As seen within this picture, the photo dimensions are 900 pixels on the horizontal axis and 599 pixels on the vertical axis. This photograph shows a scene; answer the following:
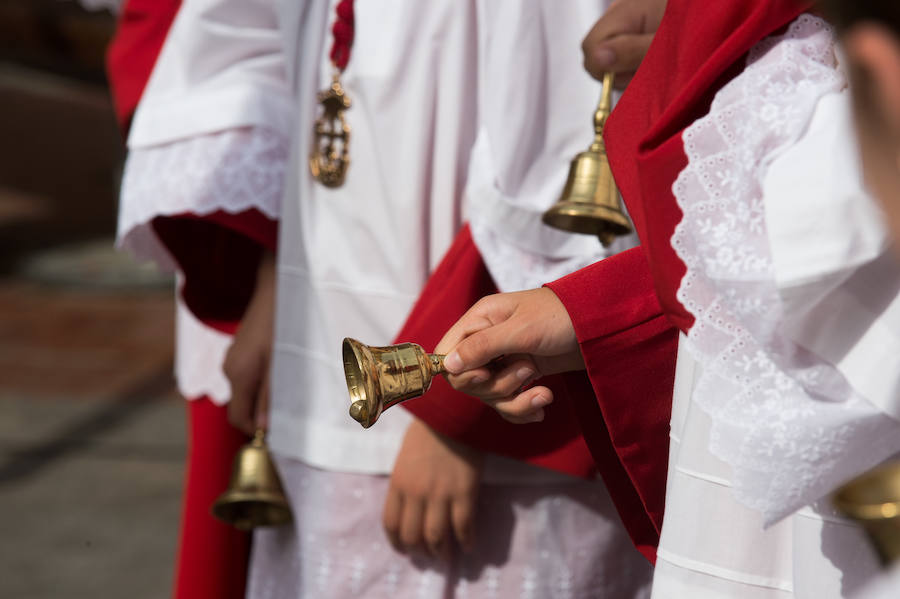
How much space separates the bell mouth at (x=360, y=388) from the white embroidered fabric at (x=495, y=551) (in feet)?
1.84

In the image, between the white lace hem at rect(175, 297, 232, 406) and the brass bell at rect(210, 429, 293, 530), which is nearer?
the brass bell at rect(210, 429, 293, 530)

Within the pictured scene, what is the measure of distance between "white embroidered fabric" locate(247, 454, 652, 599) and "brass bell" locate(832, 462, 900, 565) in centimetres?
64

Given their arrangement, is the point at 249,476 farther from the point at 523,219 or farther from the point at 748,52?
the point at 748,52

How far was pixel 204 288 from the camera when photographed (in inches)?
66.8

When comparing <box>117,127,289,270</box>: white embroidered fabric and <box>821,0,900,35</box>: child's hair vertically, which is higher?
<box>117,127,289,270</box>: white embroidered fabric

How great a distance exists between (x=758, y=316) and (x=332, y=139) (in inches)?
31.4

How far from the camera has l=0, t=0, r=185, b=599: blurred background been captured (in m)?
3.66

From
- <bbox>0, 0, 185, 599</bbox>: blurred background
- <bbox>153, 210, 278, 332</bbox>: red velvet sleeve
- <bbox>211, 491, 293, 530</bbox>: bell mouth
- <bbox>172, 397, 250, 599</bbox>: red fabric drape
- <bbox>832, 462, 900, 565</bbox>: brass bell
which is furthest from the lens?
<bbox>0, 0, 185, 599</bbox>: blurred background

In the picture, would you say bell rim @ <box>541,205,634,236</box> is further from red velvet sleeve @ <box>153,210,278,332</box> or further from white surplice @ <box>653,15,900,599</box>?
red velvet sleeve @ <box>153,210,278,332</box>

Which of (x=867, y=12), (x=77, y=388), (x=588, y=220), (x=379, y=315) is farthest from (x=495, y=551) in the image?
(x=77, y=388)

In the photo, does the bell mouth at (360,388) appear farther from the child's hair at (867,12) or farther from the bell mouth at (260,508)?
the bell mouth at (260,508)

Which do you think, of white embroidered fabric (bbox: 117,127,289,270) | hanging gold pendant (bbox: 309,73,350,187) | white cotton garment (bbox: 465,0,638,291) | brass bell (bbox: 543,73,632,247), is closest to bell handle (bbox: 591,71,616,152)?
brass bell (bbox: 543,73,632,247)

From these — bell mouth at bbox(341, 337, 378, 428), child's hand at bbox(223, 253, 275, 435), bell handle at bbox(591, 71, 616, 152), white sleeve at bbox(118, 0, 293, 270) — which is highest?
white sleeve at bbox(118, 0, 293, 270)

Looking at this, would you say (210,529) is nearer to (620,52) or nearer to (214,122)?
(214,122)
